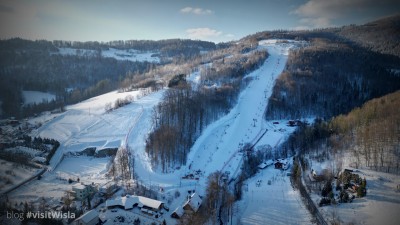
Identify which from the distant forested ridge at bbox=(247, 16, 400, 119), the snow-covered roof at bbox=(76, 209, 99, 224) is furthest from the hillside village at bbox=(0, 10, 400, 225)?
the distant forested ridge at bbox=(247, 16, 400, 119)

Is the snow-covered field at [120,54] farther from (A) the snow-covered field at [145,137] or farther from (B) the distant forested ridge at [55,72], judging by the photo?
(A) the snow-covered field at [145,137]

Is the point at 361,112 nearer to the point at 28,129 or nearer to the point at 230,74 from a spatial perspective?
the point at 230,74

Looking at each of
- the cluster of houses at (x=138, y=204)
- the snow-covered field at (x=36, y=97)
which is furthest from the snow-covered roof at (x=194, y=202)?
the snow-covered field at (x=36, y=97)

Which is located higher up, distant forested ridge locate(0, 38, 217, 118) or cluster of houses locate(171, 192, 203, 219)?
distant forested ridge locate(0, 38, 217, 118)

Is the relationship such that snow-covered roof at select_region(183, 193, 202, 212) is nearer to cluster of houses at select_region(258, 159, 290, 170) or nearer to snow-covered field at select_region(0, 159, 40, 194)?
cluster of houses at select_region(258, 159, 290, 170)

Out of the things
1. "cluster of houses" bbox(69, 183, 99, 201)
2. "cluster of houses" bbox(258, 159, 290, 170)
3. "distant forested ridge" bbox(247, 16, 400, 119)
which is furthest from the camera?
"distant forested ridge" bbox(247, 16, 400, 119)

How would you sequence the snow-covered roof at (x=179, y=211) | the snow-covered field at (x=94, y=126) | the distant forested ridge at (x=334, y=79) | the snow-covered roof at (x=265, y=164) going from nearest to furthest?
the snow-covered roof at (x=179, y=211) < the snow-covered roof at (x=265, y=164) < the snow-covered field at (x=94, y=126) < the distant forested ridge at (x=334, y=79)
